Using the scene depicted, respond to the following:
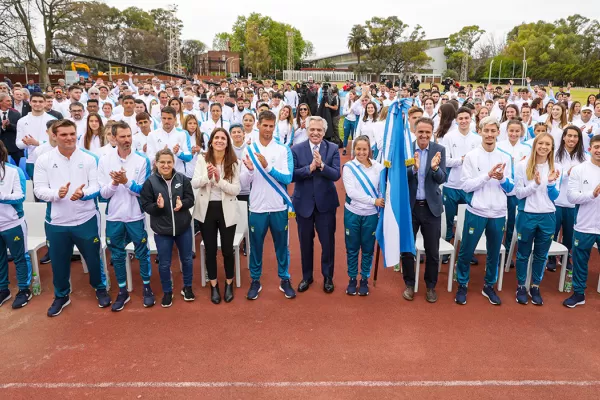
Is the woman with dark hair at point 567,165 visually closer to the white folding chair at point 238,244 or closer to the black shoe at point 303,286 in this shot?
the black shoe at point 303,286

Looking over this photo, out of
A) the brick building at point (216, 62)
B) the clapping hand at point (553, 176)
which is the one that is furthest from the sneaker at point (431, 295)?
the brick building at point (216, 62)

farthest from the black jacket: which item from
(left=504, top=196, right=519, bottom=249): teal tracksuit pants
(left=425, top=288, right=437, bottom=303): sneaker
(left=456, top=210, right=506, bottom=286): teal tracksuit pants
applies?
(left=504, top=196, right=519, bottom=249): teal tracksuit pants

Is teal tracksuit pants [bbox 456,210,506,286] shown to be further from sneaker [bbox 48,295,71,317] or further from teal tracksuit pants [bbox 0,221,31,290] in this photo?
teal tracksuit pants [bbox 0,221,31,290]

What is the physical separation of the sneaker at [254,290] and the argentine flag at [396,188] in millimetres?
1606

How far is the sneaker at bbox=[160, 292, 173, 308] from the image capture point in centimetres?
534

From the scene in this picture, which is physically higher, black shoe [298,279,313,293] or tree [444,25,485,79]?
Answer: tree [444,25,485,79]

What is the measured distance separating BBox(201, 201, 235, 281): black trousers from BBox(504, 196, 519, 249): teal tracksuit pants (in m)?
3.96

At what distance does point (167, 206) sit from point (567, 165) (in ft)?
17.1

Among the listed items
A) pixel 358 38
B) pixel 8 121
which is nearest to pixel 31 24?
pixel 8 121

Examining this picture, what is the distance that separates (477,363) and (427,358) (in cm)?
45

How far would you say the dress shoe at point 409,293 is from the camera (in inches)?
217

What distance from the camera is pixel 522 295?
17.9 ft

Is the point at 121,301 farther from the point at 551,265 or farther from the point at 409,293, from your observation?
the point at 551,265

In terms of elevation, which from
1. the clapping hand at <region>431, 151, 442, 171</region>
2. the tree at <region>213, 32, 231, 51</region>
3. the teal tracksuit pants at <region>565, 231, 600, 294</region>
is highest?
the tree at <region>213, 32, 231, 51</region>
